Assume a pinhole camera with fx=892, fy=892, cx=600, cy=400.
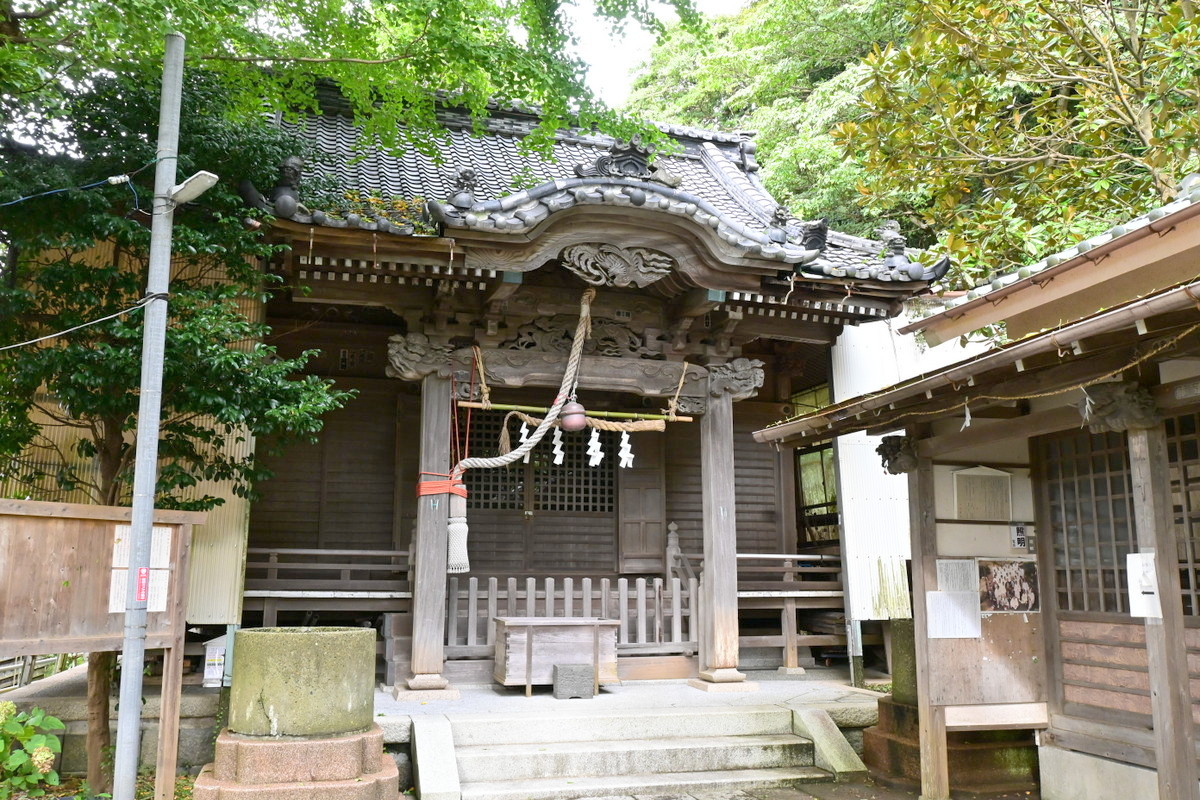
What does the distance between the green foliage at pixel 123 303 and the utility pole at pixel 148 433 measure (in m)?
1.31

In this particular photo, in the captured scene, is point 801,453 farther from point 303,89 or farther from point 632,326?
point 303,89

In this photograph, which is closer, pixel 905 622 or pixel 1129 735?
pixel 1129 735

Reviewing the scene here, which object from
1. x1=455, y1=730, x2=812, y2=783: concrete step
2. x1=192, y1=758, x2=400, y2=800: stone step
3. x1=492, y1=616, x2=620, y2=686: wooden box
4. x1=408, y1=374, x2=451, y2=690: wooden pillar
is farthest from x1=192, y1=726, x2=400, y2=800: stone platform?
x1=492, y1=616, x2=620, y2=686: wooden box

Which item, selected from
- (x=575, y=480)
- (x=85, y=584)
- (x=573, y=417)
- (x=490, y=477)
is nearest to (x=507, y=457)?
(x=573, y=417)

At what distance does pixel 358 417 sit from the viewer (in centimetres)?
1105

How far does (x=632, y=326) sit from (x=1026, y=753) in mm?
5527

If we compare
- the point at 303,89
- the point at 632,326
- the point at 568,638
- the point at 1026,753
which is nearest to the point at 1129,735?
the point at 1026,753

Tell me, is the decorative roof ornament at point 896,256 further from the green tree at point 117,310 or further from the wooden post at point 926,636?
the green tree at point 117,310

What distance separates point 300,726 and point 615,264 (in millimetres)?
5054

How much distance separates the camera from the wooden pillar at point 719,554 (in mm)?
9516

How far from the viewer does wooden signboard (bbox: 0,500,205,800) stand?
5.23m

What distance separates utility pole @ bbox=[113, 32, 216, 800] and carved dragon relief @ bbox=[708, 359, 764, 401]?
6.07 meters

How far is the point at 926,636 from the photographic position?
684cm

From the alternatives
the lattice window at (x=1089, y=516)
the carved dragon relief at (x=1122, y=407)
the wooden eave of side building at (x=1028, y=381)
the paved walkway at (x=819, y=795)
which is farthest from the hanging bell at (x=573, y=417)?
the carved dragon relief at (x=1122, y=407)
